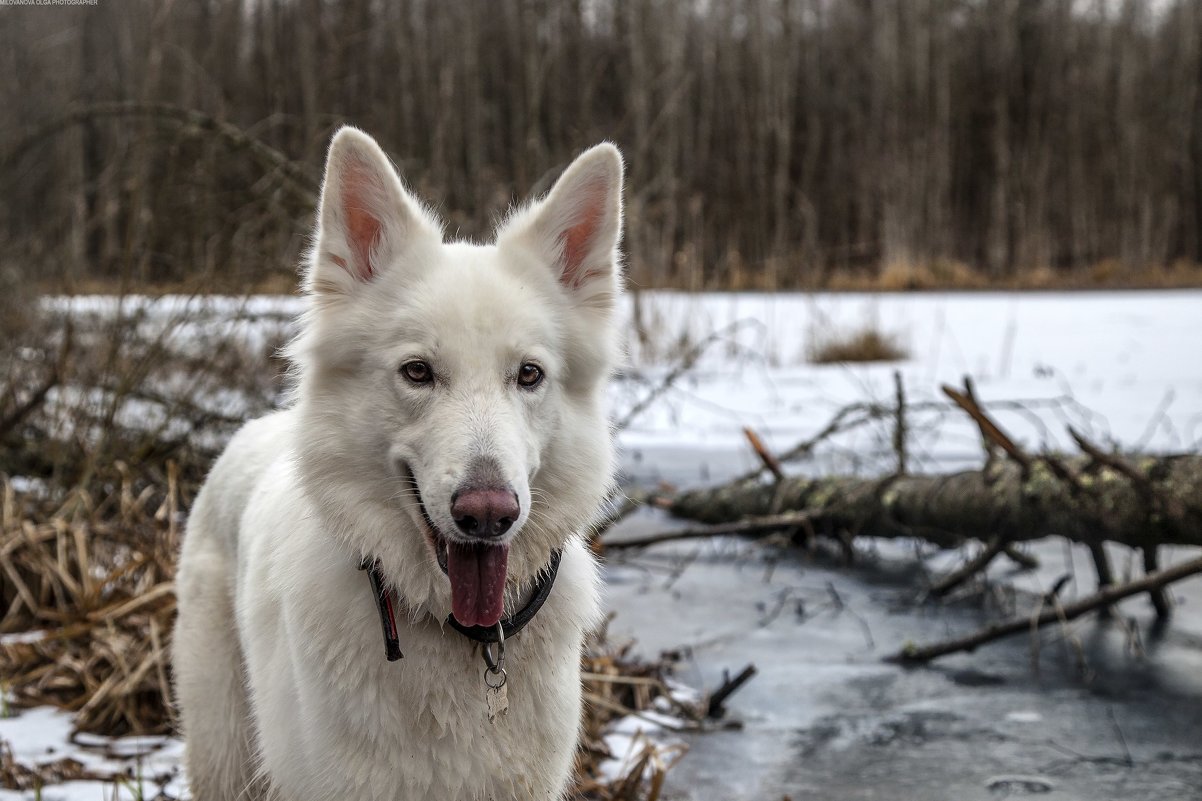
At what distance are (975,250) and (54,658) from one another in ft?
73.3

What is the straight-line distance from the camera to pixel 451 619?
2.15 metres

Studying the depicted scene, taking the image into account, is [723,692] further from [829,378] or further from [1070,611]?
[829,378]

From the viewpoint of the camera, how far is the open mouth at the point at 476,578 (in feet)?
6.52

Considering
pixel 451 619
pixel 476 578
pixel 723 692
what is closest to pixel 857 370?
pixel 723 692

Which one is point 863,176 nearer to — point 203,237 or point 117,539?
point 203,237

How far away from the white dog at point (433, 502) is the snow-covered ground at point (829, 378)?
4.14 ft

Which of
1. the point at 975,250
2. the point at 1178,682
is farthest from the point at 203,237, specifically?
the point at 975,250

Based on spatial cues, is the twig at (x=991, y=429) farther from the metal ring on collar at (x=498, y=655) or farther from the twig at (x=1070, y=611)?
the metal ring on collar at (x=498, y=655)

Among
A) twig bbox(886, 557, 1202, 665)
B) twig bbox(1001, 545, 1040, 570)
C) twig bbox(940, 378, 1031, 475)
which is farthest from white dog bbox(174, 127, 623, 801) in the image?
twig bbox(1001, 545, 1040, 570)

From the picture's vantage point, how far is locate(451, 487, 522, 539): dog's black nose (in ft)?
6.03

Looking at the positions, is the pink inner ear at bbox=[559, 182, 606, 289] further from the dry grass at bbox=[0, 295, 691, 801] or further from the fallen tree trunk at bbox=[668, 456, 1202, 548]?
the fallen tree trunk at bbox=[668, 456, 1202, 548]

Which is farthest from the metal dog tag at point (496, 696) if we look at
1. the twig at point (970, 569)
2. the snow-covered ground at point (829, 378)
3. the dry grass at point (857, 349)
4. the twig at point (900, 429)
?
the dry grass at point (857, 349)

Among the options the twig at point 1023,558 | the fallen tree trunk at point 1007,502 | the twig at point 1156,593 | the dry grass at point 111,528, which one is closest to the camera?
the dry grass at point 111,528

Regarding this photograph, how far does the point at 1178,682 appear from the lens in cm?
393
